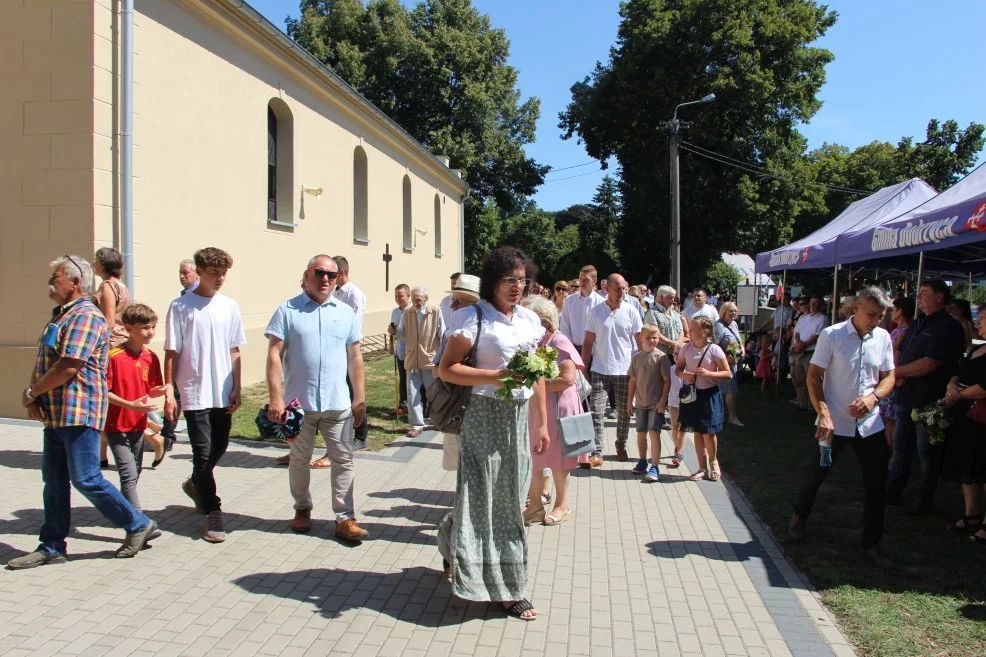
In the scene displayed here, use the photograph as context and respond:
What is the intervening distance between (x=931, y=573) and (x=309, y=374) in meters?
4.24

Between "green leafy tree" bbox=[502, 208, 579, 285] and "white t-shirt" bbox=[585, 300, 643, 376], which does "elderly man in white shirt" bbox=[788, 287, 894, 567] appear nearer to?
"white t-shirt" bbox=[585, 300, 643, 376]

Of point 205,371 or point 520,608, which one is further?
point 205,371

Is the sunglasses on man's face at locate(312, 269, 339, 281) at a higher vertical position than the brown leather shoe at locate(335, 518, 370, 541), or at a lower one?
higher

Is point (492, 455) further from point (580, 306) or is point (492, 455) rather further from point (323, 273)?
point (580, 306)

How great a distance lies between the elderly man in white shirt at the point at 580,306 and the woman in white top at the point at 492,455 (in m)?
4.55

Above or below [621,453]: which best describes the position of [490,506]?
above

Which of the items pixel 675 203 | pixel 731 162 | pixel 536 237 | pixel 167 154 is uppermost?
pixel 731 162

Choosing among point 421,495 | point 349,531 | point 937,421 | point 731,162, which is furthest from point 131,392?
point 731,162

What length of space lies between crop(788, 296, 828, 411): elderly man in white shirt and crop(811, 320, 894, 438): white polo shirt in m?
6.95

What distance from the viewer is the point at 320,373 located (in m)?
4.95

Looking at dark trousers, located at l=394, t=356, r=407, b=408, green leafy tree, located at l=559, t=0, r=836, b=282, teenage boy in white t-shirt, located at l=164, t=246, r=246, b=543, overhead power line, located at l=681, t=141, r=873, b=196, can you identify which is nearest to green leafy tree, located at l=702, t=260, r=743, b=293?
green leafy tree, located at l=559, t=0, r=836, b=282

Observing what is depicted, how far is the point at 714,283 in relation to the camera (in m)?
47.3

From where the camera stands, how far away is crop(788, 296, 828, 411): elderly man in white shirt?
38.5 feet

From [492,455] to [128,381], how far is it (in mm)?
2713
